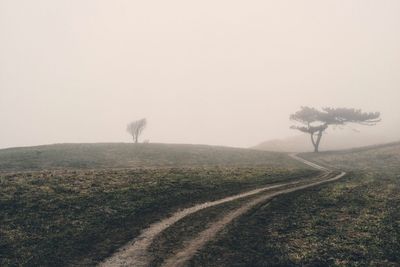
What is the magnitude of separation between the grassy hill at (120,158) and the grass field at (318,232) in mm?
25170

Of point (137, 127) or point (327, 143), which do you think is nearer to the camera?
point (137, 127)

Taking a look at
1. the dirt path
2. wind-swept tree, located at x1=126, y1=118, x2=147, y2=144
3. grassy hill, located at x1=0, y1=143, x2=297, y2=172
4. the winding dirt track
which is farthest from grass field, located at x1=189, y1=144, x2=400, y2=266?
wind-swept tree, located at x1=126, y1=118, x2=147, y2=144

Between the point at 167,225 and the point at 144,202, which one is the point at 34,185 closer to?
the point at 144,202

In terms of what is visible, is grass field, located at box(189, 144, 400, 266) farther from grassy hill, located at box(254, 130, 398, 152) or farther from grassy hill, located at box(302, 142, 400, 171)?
grassy hill, located at box(254, 130, 398, 152)

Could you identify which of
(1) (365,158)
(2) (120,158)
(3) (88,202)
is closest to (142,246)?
(3) (88,202)

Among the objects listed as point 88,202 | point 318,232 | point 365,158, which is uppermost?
point 365,158

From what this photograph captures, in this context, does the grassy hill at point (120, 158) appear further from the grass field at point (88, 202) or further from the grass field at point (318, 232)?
the grass field at point (318, 232)

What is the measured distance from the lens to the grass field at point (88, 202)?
20.5 metres

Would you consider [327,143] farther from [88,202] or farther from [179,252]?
[179,252]

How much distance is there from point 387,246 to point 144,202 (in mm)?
19076

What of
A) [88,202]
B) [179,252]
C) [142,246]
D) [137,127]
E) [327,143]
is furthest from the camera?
[327,143]

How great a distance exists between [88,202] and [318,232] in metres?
19.2

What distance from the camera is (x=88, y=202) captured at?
92.2 ft

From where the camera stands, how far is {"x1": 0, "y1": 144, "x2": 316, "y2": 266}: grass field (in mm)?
20531
